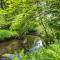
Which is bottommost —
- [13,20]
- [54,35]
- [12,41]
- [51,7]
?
[12,41]

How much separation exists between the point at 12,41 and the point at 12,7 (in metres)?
7.03

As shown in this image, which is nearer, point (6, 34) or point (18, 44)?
point (18, 44)

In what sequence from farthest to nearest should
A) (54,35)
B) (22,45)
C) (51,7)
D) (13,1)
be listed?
1. (22,45)
2. (54,35)
3. (13,1)
4. (51,7)

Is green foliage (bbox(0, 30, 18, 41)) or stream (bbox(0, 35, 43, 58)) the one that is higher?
green foliage (bbox(0, 30, 18, 41))

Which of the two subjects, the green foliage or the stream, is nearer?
the stream

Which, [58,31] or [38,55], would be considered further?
[58,31]

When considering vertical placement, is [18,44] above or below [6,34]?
below

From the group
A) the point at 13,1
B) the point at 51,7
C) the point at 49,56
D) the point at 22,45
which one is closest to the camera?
the point at 49,56

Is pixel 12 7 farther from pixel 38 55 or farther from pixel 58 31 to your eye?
pixel 38 55

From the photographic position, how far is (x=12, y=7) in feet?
23.4

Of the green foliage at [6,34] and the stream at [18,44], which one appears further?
the green foliage at [6,34]

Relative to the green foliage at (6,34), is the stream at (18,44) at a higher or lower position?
lower

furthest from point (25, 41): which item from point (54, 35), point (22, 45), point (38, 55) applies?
point (38, 55)

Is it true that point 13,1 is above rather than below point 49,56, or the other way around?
above
